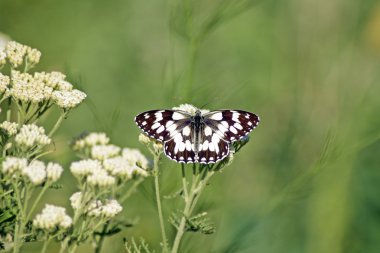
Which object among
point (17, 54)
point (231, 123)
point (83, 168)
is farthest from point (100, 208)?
point (231, 123)

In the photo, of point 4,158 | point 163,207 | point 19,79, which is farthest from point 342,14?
point 4,158

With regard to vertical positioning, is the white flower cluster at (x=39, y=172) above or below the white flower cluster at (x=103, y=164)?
below

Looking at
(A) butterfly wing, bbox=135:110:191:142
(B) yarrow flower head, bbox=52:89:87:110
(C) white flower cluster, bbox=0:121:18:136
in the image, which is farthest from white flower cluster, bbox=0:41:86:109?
(A) butterfly wing, bbox=135:110:191:142

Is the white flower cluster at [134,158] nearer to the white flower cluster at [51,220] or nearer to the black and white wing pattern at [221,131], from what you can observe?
the black and white wing pattern at [221,131]

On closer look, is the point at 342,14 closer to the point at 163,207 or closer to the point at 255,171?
the point at 255,171

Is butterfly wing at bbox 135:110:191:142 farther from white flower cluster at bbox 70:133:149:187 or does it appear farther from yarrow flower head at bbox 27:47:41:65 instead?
yarrow flower head at bbox 27:47:41:65

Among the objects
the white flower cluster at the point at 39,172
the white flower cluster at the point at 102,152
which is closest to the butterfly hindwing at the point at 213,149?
the white flower cluster at the point at 102,152
